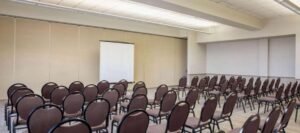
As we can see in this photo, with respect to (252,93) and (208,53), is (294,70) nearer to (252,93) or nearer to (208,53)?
(252,93)

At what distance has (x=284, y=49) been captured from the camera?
9688 mm

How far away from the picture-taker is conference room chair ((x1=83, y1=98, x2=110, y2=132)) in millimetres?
3084

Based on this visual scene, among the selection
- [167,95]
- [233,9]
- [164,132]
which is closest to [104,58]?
[233,9]

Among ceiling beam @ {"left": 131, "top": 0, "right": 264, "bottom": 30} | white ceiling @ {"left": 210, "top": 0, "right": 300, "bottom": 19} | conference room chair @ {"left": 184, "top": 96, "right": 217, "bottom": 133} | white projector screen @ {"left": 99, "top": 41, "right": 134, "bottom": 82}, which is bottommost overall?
conference room chair @ {"left": 184, "top": 96, "right": 217, "bottom": 133}

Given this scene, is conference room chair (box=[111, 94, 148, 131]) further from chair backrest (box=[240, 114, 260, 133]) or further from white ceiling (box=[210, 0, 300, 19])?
white ceiling (box=[210, 0, 300, 19])

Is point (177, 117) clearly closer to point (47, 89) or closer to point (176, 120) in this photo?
point (176, 120)

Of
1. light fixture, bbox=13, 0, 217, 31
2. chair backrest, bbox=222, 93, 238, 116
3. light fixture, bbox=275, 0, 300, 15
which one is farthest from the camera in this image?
light fixture, bbox=13, 0, 217, 31

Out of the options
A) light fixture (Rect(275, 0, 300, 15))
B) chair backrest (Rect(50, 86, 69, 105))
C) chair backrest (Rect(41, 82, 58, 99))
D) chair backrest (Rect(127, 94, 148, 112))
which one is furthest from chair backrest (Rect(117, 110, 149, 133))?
light fixture (Rect(275, 0, 300, 15))

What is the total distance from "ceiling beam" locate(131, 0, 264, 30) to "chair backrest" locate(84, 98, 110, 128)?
10.7ft

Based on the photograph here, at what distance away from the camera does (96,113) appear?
3.15 m

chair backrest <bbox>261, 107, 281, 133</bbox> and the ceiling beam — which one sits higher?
the ceiling beam

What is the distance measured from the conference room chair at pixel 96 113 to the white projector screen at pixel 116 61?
241 inches

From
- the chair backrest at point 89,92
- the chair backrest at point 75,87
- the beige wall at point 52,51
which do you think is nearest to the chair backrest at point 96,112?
the chair backrest at point 89,92

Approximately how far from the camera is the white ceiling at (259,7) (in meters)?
7.02
